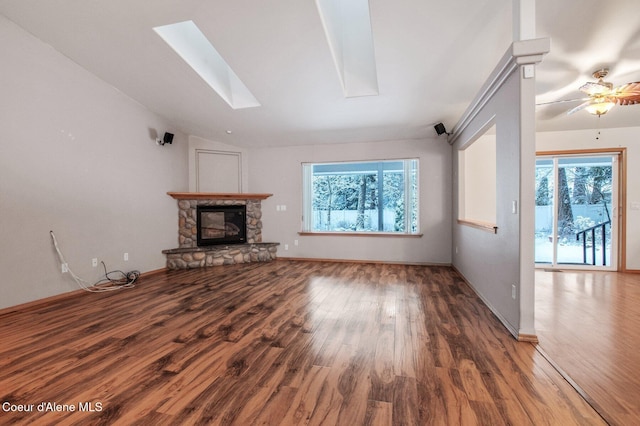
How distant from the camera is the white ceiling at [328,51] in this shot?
253cm

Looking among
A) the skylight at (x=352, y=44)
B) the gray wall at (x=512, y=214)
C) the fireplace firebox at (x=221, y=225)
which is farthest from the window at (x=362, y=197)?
the gray wall at (x=512, y=214)

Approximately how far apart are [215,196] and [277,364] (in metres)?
4.23

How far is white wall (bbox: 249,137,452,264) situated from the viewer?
17.0 feet

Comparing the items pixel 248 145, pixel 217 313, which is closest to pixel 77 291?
pixel 217 313

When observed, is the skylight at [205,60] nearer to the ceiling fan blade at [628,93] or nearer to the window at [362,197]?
the window at [362,197]

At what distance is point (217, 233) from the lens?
18.4ft

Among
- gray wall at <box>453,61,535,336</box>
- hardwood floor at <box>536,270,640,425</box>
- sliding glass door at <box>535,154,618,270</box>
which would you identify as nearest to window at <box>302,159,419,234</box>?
gray wall at <box>453,61,535,336</box>

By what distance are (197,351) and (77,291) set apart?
2688 millimetres

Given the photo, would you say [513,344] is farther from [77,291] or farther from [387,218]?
[77,291]

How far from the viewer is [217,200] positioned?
5.58m

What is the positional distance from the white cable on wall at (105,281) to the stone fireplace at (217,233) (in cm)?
87

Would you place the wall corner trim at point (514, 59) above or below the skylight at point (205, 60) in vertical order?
below

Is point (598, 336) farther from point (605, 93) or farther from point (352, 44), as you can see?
point (352, 44)

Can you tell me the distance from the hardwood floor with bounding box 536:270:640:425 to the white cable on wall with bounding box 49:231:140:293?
496 centimetres
